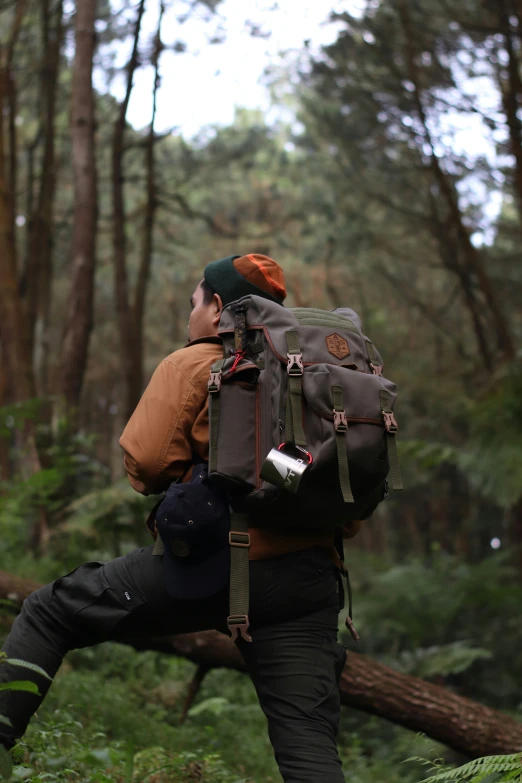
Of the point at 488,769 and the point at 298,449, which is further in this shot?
the point at 298,449

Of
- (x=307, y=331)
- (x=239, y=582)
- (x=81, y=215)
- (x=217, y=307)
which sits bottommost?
(x=239, y=582)

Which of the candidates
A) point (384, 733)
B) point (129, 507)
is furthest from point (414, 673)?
point (129, 507)

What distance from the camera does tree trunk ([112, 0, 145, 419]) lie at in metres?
11.1

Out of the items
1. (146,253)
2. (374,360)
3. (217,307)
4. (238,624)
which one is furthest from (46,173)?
(238,624)

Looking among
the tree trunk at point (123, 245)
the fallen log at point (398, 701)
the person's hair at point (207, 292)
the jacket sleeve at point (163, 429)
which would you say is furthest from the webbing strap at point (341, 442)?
the tree trunk at point (123, 245)

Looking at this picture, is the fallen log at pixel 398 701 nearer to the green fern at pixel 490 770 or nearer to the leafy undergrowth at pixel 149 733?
the leafy undergrowth at pixel 149 733

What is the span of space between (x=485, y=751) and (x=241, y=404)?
3.26 metres

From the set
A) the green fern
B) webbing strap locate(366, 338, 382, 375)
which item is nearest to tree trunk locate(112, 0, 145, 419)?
webbing strap locate(366, 338, 382, 375)

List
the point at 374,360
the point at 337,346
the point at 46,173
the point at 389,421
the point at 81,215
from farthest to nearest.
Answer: the point at 46,173
the point at 81,215
the point at 374,360
the point at 337,346
the point at 389,421

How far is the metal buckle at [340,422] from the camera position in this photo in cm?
275

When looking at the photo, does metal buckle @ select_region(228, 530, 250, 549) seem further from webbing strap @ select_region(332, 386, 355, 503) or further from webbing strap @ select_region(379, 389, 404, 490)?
webbing strap @ select_region(379, 389, 404, 490)

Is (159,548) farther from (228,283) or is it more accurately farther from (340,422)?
(228,283)

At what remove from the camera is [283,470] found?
2631mm

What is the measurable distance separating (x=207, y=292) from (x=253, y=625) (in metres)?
1.28
